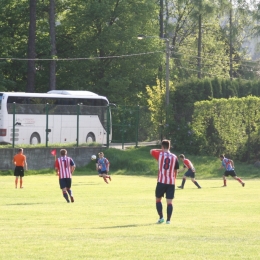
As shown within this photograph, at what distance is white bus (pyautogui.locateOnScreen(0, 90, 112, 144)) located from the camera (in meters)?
44.8

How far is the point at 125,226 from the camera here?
1678cm

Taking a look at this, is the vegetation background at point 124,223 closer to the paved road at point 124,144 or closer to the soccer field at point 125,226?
the soccer field at point 125,226

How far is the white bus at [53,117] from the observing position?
147 feet

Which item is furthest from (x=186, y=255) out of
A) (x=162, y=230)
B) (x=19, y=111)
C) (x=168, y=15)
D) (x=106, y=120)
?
(x=168, y=15)

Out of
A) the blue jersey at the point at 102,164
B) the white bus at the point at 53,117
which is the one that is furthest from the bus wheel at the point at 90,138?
the blue jersey at the point at 102,164

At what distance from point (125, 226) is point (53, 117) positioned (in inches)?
1193

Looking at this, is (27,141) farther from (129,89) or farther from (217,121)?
(129,89)

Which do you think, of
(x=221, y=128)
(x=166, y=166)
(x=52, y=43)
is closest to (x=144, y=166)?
(x=221, y=128)

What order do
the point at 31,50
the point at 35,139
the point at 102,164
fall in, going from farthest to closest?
the point at 31,50, the point at 35,139, the point at 102,164

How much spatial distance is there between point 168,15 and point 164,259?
68.4 metres

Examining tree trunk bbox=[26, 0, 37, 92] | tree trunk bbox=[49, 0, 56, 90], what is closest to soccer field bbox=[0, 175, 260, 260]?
tree trunk bbox=[26, 0, 37, 92]

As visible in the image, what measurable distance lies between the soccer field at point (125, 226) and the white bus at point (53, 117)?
14906 mm

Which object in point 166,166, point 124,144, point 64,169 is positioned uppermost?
point 124,144

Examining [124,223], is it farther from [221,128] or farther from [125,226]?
[221,128]
